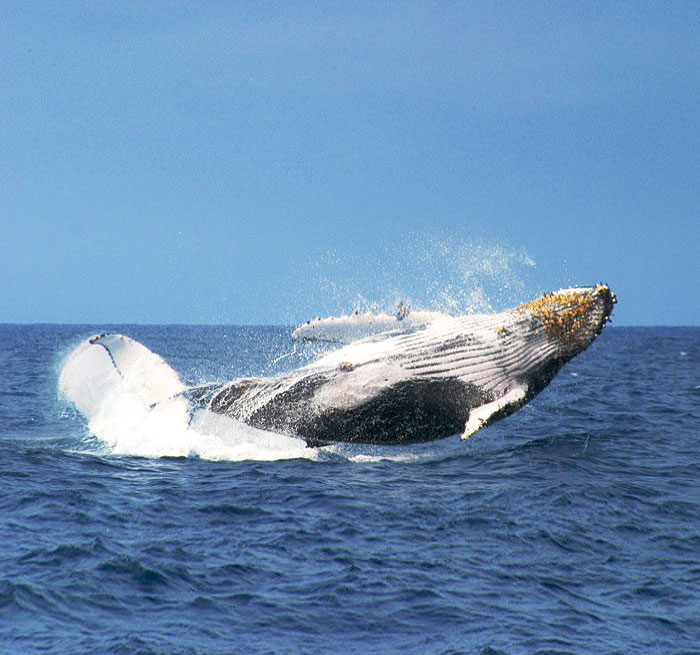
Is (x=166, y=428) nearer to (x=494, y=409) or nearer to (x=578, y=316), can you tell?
(x=494, y=409)

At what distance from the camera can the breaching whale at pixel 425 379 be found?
1335 cm

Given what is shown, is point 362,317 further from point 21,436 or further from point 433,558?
point 21,436

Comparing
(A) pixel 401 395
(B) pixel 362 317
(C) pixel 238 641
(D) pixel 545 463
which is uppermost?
(B) pixel 362 317

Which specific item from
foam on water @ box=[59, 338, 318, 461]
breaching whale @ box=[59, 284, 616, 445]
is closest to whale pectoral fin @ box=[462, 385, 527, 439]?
breaching whale @ box=[59, 284, 616, 445]

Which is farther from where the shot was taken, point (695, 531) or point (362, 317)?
point (362, 317)

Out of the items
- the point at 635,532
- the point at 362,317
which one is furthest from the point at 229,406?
the point at 635,532

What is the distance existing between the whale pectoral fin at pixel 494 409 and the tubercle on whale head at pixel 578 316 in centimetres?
93

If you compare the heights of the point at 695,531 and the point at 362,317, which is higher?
the point at 362,317

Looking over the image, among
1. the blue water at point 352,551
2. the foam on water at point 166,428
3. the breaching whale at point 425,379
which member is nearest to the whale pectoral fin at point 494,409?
the breaching whale at point 425,379

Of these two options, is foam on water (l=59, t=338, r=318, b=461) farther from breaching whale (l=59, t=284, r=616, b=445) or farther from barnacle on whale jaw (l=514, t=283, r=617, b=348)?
barnacle on whale jaw (l=514, t=283, r=617, b=348)

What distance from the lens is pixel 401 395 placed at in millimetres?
13594

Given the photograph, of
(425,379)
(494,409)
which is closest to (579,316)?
(494,409)

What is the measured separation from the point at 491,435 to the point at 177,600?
11.1 meters

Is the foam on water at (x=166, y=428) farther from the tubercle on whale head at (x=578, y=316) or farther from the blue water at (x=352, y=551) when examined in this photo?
the tubercle on whale head at (x=578, y=316)
